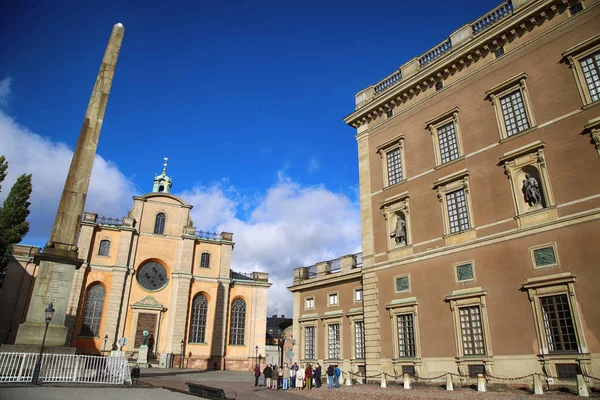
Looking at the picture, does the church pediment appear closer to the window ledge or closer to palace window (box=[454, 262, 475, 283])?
palace window (box=[454, 262, 475, 283])

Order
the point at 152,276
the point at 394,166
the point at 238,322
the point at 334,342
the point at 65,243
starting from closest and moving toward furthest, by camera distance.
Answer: the point at 65,243 → the point at 394,166 → the point at 334,342 → the point at 152,276 → the point at 238,322

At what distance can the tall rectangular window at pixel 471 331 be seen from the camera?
17172 mm

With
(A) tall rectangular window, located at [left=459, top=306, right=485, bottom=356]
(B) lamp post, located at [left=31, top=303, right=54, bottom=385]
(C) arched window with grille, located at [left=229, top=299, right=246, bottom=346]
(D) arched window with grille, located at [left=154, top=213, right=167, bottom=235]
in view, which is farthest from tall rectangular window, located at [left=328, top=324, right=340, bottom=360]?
(D) arched window with grille, located at [left=154, top=213, right=167, bottom=235]

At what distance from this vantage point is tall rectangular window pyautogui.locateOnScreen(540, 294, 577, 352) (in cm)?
1455

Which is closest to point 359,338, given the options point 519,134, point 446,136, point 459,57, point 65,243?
point 446,136

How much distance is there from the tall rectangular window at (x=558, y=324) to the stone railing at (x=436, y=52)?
13513mm

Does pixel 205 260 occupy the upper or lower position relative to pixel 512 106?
lower

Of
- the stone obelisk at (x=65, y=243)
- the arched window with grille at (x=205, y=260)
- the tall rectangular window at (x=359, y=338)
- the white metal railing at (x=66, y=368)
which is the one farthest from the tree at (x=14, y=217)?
the tall rectangular window at (x=359, y=338)

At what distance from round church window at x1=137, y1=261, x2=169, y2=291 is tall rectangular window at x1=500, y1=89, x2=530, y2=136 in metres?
35.3

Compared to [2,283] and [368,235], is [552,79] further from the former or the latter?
[2,283]

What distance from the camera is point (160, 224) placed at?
4412 centimetres

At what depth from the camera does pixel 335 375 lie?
70.8 feet

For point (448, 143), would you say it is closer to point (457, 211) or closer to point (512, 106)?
point (512, 106)

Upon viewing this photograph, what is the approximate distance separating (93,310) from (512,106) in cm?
3819
